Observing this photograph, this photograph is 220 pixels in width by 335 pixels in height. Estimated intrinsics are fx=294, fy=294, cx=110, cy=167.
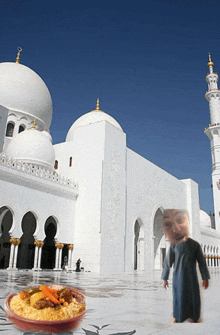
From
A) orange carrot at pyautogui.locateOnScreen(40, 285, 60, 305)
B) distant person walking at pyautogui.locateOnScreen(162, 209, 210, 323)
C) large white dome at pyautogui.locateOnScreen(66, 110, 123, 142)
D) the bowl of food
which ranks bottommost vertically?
the bowl of food

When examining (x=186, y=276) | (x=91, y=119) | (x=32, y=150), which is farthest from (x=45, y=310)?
(x=91, y=119)

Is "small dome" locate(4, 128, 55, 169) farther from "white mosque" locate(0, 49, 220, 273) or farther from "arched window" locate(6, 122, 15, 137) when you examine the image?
"arched window" locate(6, 122, 15, 137)

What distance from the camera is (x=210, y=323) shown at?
1.62 meters

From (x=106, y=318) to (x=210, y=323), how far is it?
2.54 feet

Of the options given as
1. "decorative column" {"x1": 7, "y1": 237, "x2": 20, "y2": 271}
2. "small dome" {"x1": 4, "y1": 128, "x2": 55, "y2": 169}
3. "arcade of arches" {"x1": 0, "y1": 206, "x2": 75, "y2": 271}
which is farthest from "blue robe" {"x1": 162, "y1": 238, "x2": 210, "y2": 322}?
"small dome" {"x1": 4, "y1": 128, "x2": 55, "y2": 169}

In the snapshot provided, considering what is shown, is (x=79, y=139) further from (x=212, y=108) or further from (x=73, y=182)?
(x=212, y=108)

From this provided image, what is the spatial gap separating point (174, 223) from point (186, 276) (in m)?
0.24

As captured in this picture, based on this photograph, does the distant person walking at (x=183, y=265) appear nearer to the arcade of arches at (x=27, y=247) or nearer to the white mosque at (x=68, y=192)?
the white mosque at (x=68, y=192)

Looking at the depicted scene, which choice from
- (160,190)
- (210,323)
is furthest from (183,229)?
(160,190)

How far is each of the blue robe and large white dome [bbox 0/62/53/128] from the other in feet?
49.2

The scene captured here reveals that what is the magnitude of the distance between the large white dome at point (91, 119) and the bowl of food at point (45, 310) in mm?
16383

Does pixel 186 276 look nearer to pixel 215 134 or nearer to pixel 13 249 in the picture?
pixel 13 249

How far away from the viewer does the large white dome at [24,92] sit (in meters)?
15.1

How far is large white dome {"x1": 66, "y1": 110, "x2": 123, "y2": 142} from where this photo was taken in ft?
58.1
